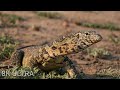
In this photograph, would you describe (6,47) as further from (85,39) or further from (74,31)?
(74,31)

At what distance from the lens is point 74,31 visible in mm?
14586

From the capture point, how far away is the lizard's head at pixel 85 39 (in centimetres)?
753

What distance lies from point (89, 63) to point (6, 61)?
2.13 m

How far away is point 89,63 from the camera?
10297 mm

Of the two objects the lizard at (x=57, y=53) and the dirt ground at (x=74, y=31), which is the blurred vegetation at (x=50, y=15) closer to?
the dirt ground at (x=74, y=31)

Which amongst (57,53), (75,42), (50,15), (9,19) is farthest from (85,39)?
(50,15)

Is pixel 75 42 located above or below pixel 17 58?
above

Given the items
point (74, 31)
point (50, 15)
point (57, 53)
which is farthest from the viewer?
point (50, 15)

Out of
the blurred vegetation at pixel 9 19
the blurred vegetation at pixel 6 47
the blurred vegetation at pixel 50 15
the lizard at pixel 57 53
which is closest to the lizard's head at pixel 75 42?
the lizard at pixel 57 53

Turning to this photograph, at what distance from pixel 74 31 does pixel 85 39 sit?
6.93 metres

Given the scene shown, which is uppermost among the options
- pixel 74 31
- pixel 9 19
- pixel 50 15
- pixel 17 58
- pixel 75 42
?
pixel 50 15
